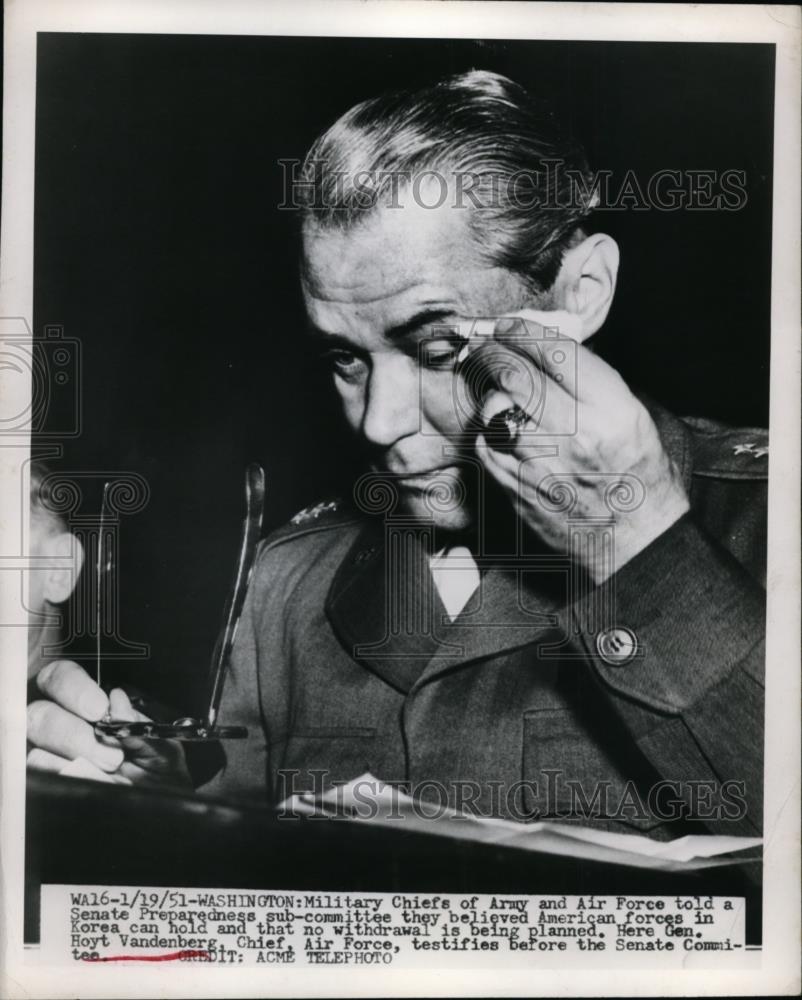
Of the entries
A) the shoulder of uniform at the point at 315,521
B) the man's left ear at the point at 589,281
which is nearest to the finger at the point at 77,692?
the shoulder of uniform at the point at 315,521

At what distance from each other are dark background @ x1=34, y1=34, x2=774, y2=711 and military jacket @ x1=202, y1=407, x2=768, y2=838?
172 mm

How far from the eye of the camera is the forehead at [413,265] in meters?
1.81

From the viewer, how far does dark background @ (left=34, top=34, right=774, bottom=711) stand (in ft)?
6.07

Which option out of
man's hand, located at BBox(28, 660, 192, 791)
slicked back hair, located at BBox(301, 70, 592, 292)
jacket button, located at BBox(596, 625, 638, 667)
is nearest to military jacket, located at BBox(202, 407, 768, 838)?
jacket button, located at BBox(596, 625, 638, 667)

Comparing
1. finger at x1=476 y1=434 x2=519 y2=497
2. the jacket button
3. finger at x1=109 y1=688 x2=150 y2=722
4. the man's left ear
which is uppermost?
the man's left ear

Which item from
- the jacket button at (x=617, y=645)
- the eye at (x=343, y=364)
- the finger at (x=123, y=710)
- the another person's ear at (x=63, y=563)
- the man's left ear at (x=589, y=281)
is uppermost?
the man's left ear at (x=589, y=281)

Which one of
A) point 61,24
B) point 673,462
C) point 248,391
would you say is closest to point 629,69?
point 673,462

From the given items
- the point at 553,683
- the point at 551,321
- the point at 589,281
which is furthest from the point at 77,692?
the point at 589,281

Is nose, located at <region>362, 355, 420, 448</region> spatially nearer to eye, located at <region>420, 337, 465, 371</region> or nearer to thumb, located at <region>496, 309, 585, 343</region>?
eye, located at <region>420, 337, 465, 371</region>

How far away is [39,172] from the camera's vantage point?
189cm

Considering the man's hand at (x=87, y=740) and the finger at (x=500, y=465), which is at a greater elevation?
the finger at (x=500, y=465)

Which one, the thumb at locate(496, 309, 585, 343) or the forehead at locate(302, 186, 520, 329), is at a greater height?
the forehead at locate(302, 186, 520, 329)

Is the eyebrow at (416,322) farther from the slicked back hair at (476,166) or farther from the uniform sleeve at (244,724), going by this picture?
the uniform sleeve at (244,724)

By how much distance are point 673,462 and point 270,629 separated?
2.88ft
